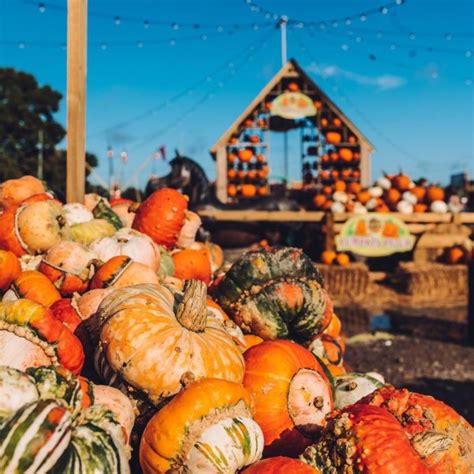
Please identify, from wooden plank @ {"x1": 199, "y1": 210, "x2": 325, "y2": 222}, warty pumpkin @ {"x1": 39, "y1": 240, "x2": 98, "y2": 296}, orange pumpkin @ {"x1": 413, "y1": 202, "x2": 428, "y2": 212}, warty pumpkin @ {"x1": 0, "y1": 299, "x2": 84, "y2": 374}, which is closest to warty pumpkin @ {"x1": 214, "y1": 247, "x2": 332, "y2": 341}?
warty pumpkin @ {"x1": 39, "y1": 240, "x2": 98, "y2": 296}

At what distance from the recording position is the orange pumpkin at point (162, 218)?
4.16 metres

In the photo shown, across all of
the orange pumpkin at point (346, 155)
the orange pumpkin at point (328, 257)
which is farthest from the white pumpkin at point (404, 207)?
the orange pumpkin at point (346, 155)

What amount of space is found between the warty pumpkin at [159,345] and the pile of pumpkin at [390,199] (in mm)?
10863

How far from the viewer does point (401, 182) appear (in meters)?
13.9

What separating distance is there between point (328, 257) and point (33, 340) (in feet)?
34.6

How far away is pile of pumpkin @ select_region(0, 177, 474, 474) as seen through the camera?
173 centimetres

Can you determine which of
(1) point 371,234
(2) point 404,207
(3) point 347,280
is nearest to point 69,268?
(3) point 347,280

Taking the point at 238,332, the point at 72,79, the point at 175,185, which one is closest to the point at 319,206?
the point at 175,185

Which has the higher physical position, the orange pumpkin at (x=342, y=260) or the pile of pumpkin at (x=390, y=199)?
the pile of pumpkin at (x=390, y=199)

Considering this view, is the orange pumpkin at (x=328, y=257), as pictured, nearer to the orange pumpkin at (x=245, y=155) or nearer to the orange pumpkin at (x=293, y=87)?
the orange pumpkin at (x=245, y=155)

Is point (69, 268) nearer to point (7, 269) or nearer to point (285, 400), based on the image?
point (7, 269)

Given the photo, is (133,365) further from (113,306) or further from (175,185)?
(175,185)

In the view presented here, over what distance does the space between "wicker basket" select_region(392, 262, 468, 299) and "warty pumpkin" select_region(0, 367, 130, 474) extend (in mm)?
10688

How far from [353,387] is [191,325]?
3.17 feet
